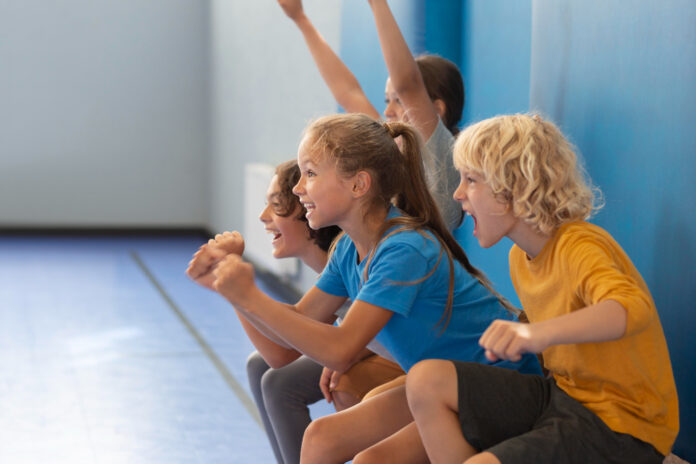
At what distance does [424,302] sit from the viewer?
163 centimetres

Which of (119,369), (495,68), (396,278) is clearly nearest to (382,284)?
(396,278)

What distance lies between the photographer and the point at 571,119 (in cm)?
184

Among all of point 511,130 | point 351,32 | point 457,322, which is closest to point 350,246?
point 457,322

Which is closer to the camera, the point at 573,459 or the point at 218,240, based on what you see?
the point at 573,459

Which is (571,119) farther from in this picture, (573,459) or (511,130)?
(573,459)

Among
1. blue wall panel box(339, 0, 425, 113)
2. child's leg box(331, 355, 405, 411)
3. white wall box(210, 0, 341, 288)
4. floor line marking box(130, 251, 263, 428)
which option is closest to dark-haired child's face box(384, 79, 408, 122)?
child's leg box(331, 355, 405, 411)

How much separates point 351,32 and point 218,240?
2.14 meters

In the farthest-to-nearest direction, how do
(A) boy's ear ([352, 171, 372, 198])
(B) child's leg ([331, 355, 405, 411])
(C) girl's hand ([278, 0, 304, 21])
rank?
(C) girl's hand ([278, 0, 304, 21]), (B) child's leg ([331, 355, 405, 411]), (A) boy's ear ([352, 171, 372, 198])

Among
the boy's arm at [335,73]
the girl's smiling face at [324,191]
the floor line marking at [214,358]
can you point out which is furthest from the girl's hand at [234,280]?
the floor line marking at [214,358]

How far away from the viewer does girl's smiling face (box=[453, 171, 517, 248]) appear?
151 centimetres

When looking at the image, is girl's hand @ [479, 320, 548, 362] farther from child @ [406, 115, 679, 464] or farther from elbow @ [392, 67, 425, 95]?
elbow @ [392, 67, 425, 95]

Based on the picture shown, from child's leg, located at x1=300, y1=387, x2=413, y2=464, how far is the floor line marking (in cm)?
125

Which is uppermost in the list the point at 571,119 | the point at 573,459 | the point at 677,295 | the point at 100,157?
the point at 571,119

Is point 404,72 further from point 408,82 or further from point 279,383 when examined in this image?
point 279,383
